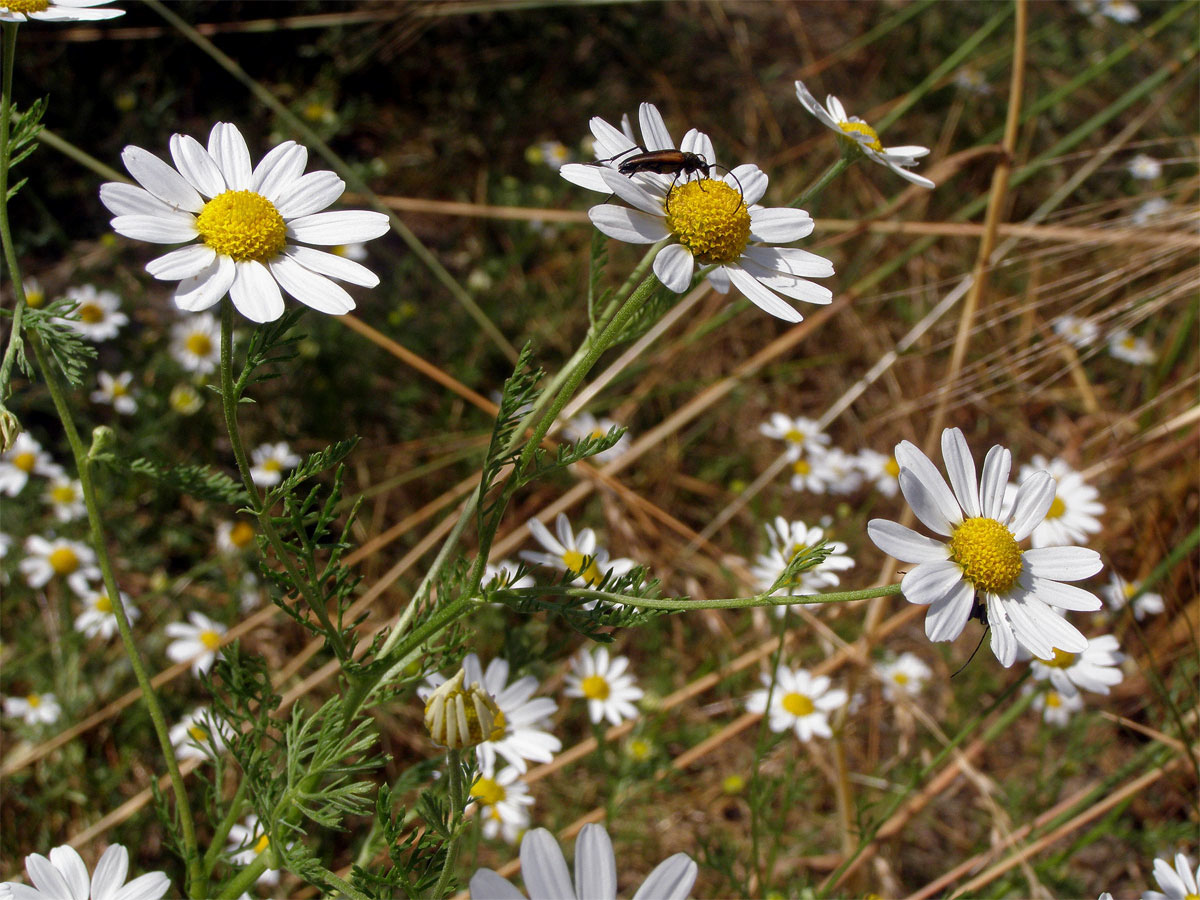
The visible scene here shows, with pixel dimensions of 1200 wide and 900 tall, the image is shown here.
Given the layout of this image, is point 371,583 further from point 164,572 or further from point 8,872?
point 8,872

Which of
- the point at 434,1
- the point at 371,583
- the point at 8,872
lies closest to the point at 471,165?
the point at 434,1

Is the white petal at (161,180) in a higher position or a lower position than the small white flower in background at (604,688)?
higher

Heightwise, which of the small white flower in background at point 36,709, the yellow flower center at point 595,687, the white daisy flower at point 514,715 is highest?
the small white flower in background at point 36,709

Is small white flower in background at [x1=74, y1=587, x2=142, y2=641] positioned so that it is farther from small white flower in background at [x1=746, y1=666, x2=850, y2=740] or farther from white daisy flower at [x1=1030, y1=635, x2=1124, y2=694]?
white daisy flower at [x1=1030, y1=635, x2=1124, y2=694]

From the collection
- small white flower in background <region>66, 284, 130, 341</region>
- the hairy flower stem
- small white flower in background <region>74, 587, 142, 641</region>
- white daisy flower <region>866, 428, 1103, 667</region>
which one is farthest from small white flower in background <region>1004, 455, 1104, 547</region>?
small white flower in background <region>66, 284, 130, 341</region>

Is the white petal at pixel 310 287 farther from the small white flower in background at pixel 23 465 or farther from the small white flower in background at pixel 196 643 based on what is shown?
the small white flower in background at pixel 23 465

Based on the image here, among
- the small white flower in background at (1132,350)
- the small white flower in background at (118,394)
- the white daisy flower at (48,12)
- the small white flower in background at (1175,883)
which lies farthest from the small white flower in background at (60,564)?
the small white flower in background at (1132,350)
